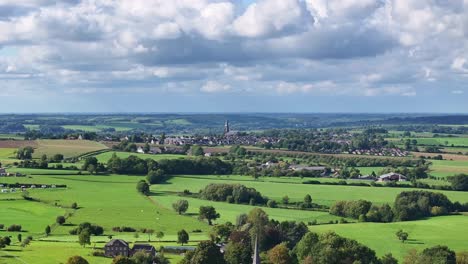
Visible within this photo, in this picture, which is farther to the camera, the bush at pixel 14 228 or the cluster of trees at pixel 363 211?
the cluster of trees at pixel 363 211

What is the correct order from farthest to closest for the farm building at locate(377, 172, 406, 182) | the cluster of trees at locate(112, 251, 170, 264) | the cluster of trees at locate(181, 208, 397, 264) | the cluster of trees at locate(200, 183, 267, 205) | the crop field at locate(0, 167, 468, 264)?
the farm building at locate(377, 172, 406, 182), the cluster of trees at locate(200, 183, 267, 205), the crop field at locate(0, 167, 468, 264), the cluster of trees at locate(112, 251, 170, 264), the cluster of trees at locate(181, 208, 397, 264)

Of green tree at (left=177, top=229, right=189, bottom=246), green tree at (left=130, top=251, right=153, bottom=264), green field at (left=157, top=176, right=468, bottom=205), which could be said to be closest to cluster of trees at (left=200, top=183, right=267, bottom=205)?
green field at (left=157, top=176, right=468, bottom=205)

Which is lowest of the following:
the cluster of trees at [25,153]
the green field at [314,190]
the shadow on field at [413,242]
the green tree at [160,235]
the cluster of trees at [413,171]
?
the shadow on field at [413,242]

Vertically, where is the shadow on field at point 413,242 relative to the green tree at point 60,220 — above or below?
below

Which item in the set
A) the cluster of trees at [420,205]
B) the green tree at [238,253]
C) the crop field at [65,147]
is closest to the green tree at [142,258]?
the green tree at [238,253]

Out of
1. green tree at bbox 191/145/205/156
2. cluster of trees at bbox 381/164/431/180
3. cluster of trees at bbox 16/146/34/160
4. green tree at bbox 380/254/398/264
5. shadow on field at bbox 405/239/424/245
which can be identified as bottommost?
shadow on field at bbox 405/239/424/245

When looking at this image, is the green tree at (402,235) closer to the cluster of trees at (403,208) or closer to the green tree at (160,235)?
the cluster of trees at (403,208)

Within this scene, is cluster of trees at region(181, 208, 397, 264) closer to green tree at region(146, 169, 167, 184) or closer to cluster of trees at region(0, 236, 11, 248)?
cluster of trees at region(0, 236, 11, 248)
